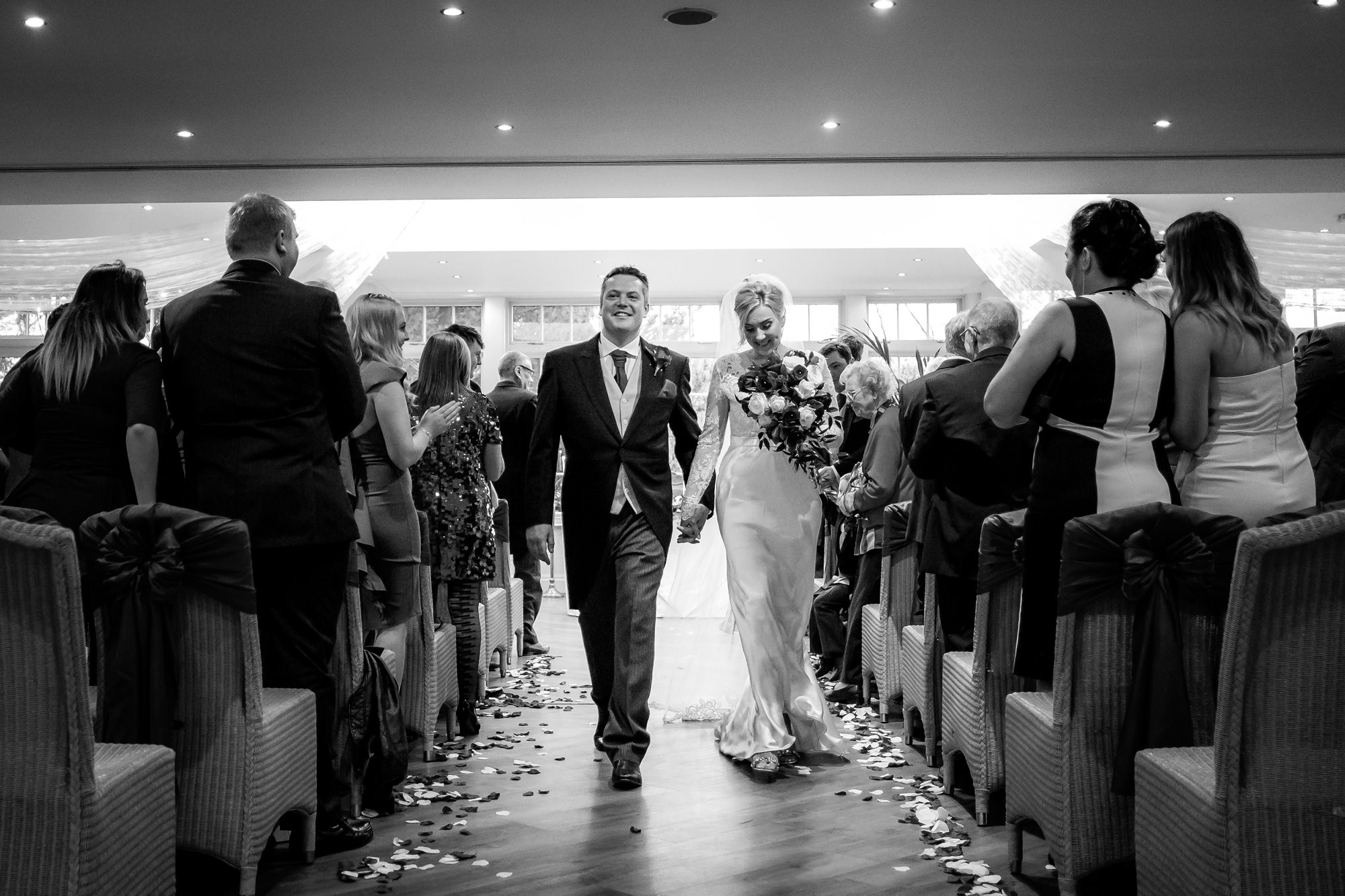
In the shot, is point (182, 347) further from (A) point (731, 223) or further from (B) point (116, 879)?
(A) point (731, 223)

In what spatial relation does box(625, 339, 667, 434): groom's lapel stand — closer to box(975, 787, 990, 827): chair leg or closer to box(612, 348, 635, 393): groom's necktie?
box(612, 348, 635, 393): groom's necktie

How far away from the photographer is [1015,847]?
3369 millimetres

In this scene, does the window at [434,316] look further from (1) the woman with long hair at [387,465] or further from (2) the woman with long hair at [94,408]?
(2) the woman with long hair at [94,408]

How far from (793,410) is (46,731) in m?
2.98

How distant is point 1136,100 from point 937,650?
4329 millimetres

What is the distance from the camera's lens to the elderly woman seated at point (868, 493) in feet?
18.1

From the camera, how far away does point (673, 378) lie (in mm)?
4883

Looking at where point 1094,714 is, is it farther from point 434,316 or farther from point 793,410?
point 434,316

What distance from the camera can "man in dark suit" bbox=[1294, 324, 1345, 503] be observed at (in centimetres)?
419

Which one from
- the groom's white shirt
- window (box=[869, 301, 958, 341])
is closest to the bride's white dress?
the groom's white shirt

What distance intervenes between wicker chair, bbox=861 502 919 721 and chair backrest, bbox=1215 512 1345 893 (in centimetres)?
275

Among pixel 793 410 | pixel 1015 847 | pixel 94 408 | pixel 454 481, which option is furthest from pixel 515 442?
pixel 1015 847

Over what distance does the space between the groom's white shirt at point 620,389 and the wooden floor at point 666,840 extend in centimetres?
111

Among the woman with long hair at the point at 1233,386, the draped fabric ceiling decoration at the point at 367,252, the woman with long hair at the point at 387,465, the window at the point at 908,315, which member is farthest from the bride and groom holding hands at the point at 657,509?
the window at the point at 908,315
